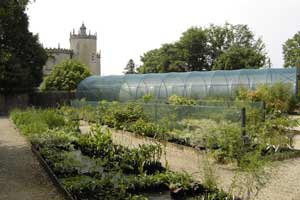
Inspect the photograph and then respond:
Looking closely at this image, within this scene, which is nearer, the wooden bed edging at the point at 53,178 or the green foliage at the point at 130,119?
the wooden bed edging at the point at 53,178

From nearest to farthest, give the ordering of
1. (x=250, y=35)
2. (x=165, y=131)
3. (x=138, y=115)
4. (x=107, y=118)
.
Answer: (x=165, y=131) < (x=138, y=115) < (x=107, y=118) < (x=250, y=35)

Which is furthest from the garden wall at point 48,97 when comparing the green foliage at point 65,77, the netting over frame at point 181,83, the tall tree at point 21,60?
the netting over frame at point 181,83

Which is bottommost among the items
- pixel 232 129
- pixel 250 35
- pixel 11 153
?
pixel 11 153

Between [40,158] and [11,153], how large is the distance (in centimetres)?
191

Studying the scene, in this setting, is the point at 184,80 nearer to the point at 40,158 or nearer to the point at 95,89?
the point at 95,89

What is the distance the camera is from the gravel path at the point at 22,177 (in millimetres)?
6050

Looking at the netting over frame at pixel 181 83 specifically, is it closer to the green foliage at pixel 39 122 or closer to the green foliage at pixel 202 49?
the green foliage at pixel 39 122

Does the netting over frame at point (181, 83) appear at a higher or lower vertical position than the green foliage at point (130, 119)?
higher

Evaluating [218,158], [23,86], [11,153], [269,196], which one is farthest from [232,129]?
[23,86]

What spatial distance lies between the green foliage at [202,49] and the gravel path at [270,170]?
113 ft

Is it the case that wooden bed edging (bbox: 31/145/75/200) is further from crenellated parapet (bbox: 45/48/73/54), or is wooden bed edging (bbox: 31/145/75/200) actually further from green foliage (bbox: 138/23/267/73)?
crenellated parapet (bbox: 45/48/73/54)

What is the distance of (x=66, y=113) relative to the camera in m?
18.3

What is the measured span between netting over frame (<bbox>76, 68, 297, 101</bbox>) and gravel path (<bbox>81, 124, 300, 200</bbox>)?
12.5m

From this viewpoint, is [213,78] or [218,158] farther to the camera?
[213,78]
